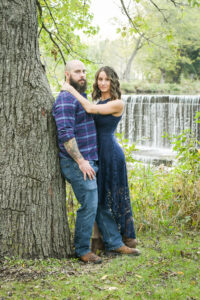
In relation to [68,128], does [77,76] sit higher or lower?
higher

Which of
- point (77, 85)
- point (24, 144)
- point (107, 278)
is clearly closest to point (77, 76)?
point (77, 85)

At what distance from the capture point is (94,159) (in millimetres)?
3463

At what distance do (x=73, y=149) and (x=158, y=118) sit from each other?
15038 mm

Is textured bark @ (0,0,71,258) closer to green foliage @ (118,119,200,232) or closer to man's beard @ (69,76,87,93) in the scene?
man's beard @ (69,76,87,93)

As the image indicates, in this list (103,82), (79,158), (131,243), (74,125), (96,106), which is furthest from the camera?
(131,243)

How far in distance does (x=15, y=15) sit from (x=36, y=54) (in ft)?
1.26

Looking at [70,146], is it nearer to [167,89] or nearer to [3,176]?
[3,176]

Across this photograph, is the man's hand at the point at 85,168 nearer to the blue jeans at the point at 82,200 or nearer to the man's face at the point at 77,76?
the blue jeans at the point at 82,200

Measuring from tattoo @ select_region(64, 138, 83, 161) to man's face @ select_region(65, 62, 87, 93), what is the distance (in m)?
0.62

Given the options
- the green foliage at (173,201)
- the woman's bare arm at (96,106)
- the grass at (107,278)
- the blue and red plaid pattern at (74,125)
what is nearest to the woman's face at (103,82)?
the woman's bare arm at (96,106)

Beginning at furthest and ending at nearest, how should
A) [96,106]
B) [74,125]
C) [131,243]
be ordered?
[131,243]
[96,106]
[74,125]

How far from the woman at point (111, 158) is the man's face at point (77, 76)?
0.91ft

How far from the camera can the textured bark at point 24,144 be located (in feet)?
9.98

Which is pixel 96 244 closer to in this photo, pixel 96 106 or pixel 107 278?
pixel 107 278
